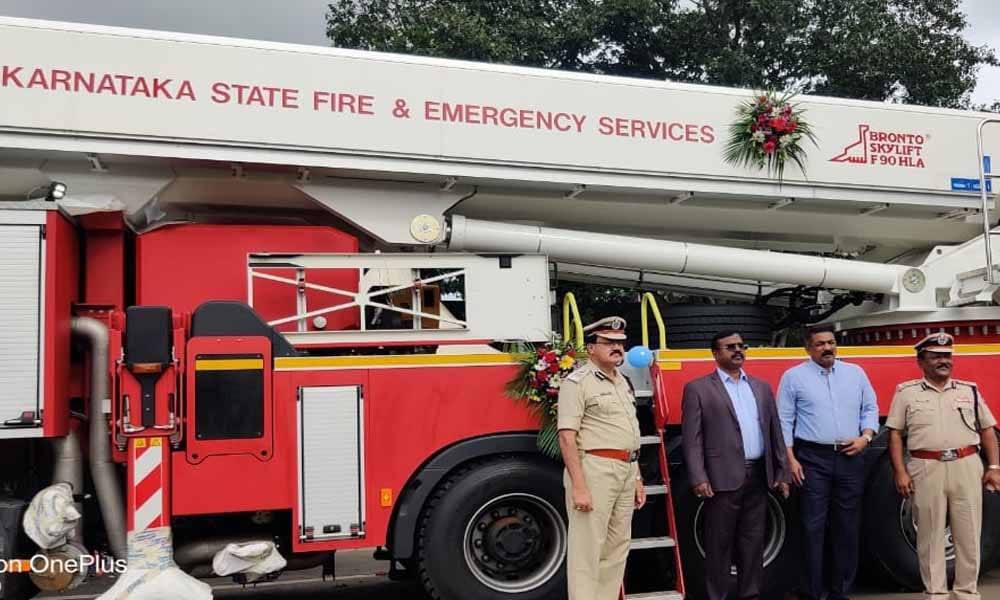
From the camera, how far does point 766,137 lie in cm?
601

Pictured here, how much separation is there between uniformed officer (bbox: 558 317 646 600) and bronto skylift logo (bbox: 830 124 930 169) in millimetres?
2645

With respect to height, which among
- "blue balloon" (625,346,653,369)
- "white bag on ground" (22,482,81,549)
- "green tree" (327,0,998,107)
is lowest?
"white bag on ground" (22,482,81,549)

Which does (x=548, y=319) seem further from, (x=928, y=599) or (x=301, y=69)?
(x=928, y=599)

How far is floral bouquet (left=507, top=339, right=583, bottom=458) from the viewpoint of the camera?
5.09 metres

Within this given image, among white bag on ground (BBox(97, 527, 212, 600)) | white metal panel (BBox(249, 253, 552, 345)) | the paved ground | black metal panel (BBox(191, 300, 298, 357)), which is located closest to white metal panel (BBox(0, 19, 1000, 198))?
white metal panel (BBox(249, 253, 552, 345))

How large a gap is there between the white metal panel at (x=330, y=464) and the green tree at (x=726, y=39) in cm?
1270

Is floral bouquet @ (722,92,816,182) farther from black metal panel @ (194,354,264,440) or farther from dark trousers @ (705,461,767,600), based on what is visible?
black metal panel @ (194,354,264,440)

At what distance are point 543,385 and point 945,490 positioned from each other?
8.28 feet

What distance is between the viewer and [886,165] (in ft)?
20.6

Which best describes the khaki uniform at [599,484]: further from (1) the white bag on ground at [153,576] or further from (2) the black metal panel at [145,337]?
(2) the black metal panel at [145,337]

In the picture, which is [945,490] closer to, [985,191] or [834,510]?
[834,510]

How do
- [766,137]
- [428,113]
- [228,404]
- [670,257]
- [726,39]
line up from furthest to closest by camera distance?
[726,39] < [670,257] < [766,137] < [428,113] < [228,404]

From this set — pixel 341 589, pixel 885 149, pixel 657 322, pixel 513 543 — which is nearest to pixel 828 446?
pixel 657 322

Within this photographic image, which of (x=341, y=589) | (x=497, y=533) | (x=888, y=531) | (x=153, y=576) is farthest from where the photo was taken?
(x=341, y=589)
